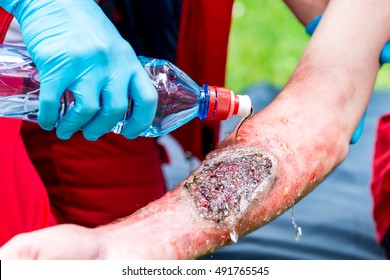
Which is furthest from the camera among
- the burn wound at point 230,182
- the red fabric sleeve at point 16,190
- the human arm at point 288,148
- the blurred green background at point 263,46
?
the blurred green background at point 263,46

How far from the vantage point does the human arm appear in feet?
4.42

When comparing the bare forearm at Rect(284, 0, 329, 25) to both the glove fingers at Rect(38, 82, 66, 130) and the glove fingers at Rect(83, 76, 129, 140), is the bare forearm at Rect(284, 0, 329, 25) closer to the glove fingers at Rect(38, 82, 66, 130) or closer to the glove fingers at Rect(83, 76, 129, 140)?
the glove fingers at Rect(83, 76, 129, 140)

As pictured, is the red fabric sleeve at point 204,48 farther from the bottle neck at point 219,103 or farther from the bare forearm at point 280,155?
the bottle neck at point 219,103

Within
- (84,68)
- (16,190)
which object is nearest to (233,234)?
(84,68)

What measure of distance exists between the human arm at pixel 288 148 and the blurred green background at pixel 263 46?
71.3 inches

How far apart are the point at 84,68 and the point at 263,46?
2.81m

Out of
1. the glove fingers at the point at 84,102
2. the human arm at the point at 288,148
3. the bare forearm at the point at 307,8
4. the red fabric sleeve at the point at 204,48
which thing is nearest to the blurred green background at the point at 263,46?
the red fabric sleeve at the point at 204,48

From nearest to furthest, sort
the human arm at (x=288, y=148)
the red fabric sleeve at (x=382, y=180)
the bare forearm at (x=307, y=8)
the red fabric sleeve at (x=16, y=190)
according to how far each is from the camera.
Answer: the human arm at (x=288, y=148) < the red fabric sleeve at (x=16, y=190) < the bare forearm at (x=307, y=8) < the red fabric sleeve at (x=382, y=180)

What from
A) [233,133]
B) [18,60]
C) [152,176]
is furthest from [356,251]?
[18,60]

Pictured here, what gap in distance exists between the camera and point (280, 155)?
1.59 m

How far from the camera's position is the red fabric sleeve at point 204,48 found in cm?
211

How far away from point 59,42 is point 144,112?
0.23 metres

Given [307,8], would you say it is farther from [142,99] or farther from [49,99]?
[49,99]

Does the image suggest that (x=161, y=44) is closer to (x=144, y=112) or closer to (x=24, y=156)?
(x=24, y=156)
